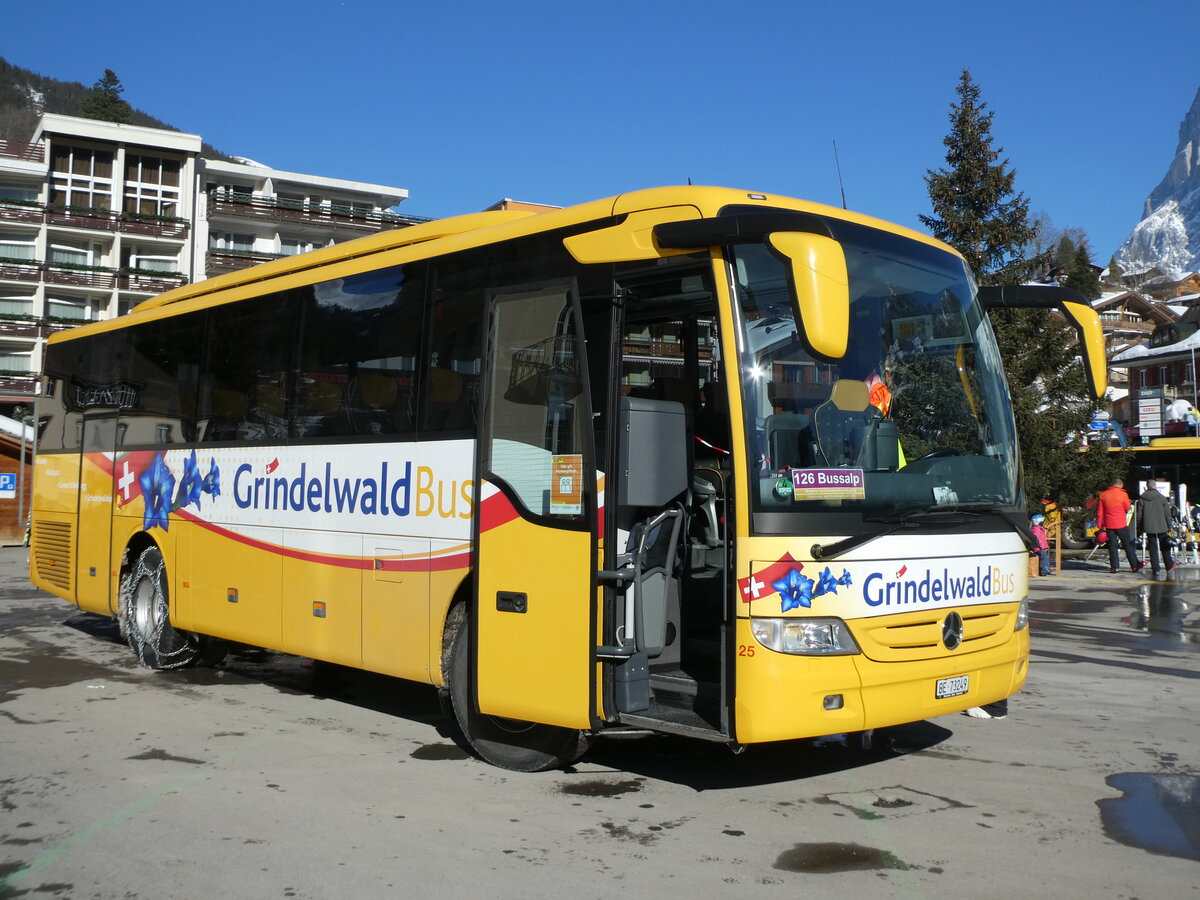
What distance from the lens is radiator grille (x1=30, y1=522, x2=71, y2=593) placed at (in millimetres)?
12930

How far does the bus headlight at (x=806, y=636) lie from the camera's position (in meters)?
5.80

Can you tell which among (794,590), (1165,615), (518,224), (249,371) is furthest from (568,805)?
(1165,615)

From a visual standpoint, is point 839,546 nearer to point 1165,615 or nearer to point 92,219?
point 1165,615

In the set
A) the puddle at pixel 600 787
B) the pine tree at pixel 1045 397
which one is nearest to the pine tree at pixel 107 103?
the pine tree at pixel 1045 397

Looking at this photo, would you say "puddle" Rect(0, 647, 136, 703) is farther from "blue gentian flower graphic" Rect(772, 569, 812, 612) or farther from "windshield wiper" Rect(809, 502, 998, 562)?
"windshield wiper" Rect(809, 502, 998, 562)

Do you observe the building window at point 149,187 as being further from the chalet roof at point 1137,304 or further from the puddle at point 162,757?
the chalet roof at point 1137,304

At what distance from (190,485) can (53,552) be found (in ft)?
12.5

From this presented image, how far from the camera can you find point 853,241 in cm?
651

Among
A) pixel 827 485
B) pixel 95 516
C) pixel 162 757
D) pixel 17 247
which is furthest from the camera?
pixel 17 247

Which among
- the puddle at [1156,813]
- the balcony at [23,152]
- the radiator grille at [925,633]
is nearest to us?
the puddle at [1156,813]

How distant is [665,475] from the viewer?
6359 mm

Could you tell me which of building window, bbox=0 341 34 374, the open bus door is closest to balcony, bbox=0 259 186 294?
building window, bbox=0 341 34 374

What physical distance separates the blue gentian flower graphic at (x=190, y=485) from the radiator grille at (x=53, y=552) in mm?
2981

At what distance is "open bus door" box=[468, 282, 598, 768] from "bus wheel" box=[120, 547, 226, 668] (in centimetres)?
483
